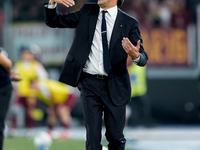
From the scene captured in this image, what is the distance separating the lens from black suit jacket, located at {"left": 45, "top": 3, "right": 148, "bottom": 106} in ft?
16.9

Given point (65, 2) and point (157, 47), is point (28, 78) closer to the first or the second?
point (157, 47)

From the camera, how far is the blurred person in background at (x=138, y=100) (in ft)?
40.0

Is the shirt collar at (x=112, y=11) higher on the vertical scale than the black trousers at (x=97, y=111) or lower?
higher

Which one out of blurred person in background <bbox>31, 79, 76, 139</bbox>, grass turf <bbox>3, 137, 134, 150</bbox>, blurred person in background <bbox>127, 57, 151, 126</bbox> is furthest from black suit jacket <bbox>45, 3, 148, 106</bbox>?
blurred person in background <bbox>31, 79, 76, 139</bbox>

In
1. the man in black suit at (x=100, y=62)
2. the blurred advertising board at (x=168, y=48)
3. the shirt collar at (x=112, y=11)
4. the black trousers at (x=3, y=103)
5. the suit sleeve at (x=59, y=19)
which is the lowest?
the blurred advertising board at (x=168, y=48)

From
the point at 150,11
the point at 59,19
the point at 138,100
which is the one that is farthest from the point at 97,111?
the point at 150,11

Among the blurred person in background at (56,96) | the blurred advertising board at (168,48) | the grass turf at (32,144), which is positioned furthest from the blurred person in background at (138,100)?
the grass turf at (32,144)

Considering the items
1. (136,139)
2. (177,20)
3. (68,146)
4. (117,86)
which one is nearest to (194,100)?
→ (177,20)

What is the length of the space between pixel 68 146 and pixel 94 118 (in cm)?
472

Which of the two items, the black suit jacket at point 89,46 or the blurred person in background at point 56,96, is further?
the blurred person in background at point 56,96

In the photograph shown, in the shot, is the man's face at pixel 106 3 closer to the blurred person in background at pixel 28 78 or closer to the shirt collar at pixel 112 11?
the shirt collar at pixel 112 11

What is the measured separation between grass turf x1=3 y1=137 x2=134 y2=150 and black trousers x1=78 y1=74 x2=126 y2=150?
4191 millimetres

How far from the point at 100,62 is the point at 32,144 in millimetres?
5357

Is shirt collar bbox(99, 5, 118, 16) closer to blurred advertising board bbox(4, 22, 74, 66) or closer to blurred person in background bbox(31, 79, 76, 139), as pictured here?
blurred person in background bbox(31, 79, 76, 139)
